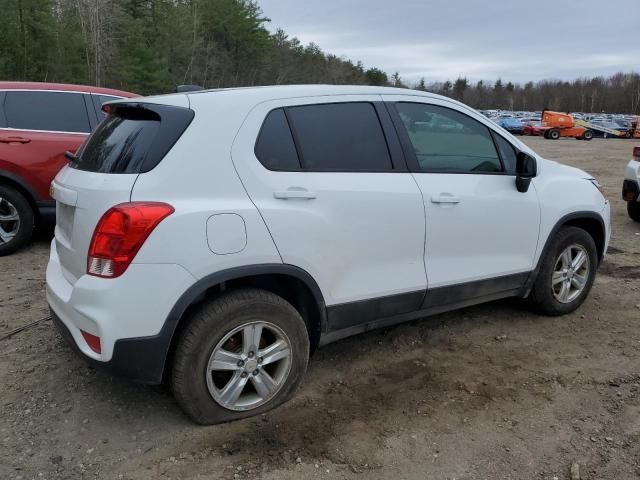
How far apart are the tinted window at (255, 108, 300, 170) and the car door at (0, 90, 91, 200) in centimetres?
376

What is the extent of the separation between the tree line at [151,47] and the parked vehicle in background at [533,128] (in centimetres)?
951

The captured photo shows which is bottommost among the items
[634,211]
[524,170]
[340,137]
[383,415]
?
[383,415]

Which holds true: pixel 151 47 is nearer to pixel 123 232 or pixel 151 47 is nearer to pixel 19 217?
pixel 19 217

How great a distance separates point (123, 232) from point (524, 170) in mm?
2690

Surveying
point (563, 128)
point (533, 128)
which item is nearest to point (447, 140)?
point (563, 128)

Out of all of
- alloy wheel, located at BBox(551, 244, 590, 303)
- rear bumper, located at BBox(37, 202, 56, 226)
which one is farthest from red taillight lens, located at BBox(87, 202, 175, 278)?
rear bumper, located at BBox(37, 202, 56, 226)

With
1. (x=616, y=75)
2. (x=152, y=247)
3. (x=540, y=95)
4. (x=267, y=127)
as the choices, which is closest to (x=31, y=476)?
(x=152, y=247)

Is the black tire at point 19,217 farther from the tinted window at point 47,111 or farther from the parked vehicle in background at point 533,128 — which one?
the parked vehicle in background at point 533,128

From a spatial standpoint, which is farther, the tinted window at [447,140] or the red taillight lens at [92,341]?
the tinted window at [447,140]

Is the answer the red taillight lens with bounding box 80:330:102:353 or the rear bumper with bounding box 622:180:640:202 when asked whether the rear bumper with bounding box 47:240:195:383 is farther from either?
the rear bumper with bounding box 622:180:640:202

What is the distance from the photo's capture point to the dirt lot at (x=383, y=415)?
2.66 m

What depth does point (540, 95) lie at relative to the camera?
131250 millimetres

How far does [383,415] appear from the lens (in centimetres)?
307

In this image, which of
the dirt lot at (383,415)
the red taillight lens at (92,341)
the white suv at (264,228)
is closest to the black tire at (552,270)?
the dirt lot at (383,415)
